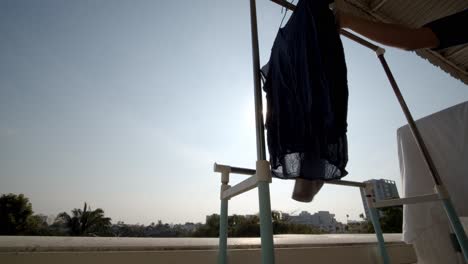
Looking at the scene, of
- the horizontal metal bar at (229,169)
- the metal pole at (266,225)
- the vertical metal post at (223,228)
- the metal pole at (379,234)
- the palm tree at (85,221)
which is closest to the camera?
the metal pole at (266,225)

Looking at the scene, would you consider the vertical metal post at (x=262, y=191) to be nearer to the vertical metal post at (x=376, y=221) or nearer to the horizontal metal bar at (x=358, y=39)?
the horizontal metal bar at (x=358, y=39)

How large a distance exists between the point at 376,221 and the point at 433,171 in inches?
16.3

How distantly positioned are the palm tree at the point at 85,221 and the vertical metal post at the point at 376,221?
1969 centimetres

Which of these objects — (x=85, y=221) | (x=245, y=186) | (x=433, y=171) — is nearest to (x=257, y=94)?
(x=245, y=186)

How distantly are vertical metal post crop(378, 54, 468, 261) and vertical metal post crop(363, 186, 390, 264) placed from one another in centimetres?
32

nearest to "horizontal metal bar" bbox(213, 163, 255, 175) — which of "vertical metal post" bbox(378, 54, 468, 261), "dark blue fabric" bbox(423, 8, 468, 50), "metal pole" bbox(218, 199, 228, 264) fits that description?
"metal pole" bbox(218, 199, 228, 264)

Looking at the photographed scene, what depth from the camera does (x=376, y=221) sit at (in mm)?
1209

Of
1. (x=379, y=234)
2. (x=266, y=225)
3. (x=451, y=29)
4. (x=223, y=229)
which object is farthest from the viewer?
(x=379, y=234)

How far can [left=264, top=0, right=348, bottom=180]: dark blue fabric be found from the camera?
0.57 m

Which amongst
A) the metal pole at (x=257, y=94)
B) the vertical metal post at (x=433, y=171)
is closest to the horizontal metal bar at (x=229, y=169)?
the metal pole at (x=257, y=94)

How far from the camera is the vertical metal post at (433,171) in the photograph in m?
0.91

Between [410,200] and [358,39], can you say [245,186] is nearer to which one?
[410,200]

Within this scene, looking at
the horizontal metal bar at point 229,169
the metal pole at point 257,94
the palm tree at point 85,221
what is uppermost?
the metal pole at point 257,94

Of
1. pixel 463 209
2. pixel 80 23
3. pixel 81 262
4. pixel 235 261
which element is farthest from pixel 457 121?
pixel 80 23
